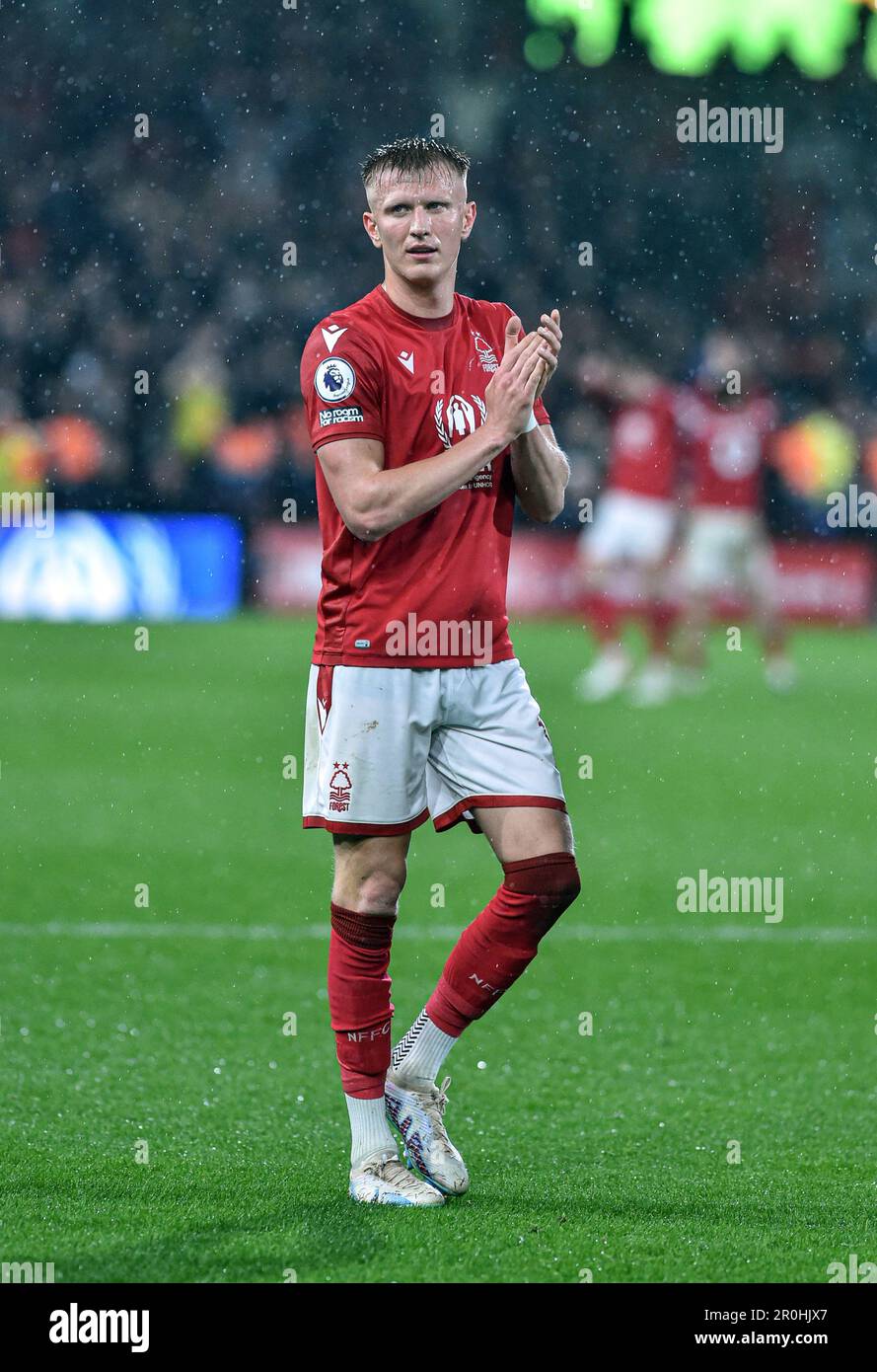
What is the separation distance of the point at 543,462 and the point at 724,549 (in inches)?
391

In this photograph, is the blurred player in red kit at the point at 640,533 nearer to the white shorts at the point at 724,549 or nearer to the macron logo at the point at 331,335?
the white shorts at the point at 724,549

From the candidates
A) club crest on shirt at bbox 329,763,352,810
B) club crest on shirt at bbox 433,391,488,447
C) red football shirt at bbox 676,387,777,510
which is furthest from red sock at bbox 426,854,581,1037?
red football shirt at bbox 676,387,777,510

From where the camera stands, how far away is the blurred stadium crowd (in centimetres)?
2016

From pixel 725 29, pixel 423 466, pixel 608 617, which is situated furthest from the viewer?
pixel 725 29

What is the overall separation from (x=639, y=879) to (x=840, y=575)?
36.7 feet

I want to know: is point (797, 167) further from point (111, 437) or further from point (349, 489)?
point (349, 489)

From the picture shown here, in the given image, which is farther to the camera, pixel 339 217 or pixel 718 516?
pixel 339 217

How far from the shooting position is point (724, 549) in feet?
43.8

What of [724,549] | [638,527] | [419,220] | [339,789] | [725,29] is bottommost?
[339,789]

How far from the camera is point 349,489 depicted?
133 inches

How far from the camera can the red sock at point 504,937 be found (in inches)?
137

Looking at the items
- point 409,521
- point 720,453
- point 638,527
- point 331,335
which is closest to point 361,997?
point 409,521
